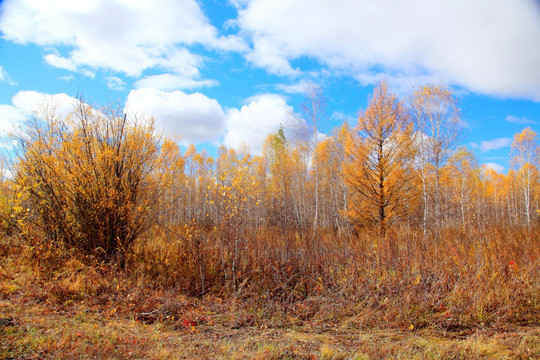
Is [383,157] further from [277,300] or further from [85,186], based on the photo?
[85,186]

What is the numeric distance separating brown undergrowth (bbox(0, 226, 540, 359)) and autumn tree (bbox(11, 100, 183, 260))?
0.53 meters

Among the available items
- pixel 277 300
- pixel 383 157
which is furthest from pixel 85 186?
pixel 383 157

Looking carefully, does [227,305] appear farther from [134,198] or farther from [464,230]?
[464,230]

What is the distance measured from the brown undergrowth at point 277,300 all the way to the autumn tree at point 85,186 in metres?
0.53

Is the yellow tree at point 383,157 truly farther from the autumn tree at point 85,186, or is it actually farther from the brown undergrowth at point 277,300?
the autumn tree at point 85,186

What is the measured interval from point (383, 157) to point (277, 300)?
26.0 ft

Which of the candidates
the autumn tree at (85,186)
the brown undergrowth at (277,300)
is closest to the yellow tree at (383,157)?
the brown undergrowth at (277,300)

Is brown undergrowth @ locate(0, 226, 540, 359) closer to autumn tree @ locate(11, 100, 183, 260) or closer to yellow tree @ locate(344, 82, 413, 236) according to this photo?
autumn tree @ locate(11, 100, 183, 260)

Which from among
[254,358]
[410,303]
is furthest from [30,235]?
[410,303]

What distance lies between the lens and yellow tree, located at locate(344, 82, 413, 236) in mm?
11469

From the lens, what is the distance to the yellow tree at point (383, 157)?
11469 mm

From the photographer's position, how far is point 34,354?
354 cm

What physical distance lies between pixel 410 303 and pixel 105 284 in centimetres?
621

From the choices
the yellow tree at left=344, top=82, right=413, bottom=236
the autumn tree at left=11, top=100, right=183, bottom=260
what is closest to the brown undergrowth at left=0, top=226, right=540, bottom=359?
the autumn tree at left=11, top=100, right=183, bottom=260
